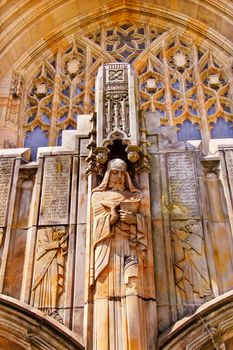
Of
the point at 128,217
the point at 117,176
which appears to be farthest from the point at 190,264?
the point at 117,176

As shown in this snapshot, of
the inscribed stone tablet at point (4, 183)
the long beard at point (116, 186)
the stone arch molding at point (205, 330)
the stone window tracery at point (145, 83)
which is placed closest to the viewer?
the stone arch molding at point (205, 330)

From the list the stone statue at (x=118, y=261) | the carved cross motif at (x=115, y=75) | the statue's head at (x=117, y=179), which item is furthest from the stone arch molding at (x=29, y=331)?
the carved cross motif at (x=115, y=75)

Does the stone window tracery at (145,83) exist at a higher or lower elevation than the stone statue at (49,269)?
higher

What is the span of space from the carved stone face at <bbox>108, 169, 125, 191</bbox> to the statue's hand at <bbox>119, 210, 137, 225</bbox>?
51 centimetres

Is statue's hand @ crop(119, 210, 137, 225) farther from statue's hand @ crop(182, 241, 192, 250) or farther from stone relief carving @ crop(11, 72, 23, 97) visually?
stone relief carving @ crop(11, 72, 23, 97)

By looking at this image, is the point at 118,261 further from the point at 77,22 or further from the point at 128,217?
the point at 77,22

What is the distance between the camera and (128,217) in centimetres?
688

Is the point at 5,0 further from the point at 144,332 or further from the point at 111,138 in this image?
the point at 144,332

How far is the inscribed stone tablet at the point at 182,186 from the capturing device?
766 centimetres

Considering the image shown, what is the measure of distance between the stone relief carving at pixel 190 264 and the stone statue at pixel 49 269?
5.63ft

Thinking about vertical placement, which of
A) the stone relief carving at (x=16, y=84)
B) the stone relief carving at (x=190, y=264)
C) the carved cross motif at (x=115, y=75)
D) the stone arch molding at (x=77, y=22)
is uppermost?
the stone arch molding at (x=77, y=22)

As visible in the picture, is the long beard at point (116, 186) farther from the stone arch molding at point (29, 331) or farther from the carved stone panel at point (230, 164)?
the stone arch molding at point (29, 331)

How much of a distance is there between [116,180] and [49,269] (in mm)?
1672

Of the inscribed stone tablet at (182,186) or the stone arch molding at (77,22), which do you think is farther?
the stone arch molding at (77,22)
